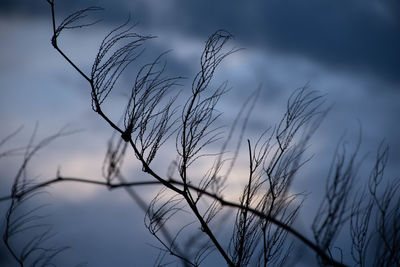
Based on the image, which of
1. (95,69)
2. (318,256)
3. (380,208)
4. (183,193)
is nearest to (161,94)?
(95,69)

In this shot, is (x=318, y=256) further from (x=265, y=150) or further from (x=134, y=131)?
(x=134, y=131)

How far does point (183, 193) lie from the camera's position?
3670mm

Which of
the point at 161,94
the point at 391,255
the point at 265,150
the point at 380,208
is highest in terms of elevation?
the point at 161,94

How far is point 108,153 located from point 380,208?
13.4 ft

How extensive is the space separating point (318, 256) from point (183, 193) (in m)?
1.88

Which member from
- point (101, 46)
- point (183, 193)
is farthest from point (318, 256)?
point (101, 46)

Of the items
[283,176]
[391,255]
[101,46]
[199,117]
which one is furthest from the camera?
[391,255]

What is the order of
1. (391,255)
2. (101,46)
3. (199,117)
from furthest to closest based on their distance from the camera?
(391,255) → (199,117) → (101,46)

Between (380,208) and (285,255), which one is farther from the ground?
(380,208)

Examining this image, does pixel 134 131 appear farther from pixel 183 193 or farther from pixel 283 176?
pixel 283 176

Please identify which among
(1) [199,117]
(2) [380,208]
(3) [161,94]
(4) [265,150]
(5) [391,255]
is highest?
(3) [161,94]

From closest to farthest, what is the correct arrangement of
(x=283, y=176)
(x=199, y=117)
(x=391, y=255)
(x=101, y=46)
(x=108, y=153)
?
(x=101, y=46) < (x=199, y=117) < (x=283, y=176) < (x=391, y=255) < (x=108, y=153)

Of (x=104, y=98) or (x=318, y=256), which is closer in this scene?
(x=104, y=98)

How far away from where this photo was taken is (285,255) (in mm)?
4172
